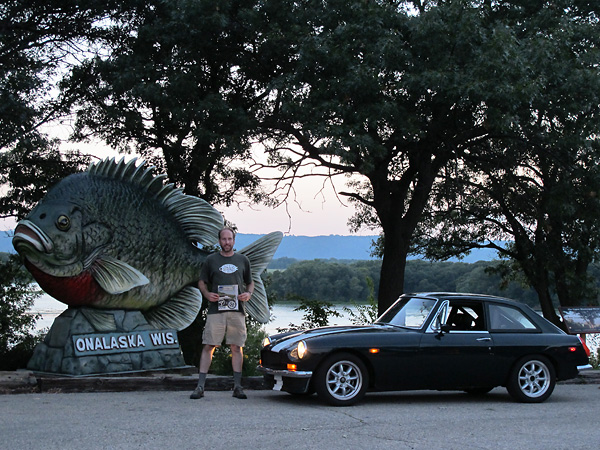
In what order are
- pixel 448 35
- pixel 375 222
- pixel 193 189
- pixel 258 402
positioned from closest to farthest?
pixel 258 402
pixel 448 35
pixel 193 189
pixel 375 222

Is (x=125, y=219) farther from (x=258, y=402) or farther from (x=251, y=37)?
(x=251, y=37)

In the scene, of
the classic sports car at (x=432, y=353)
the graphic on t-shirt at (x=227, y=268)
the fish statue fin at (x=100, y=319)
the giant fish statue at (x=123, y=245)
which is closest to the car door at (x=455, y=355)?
the classic sports car at (x=432, y=353)

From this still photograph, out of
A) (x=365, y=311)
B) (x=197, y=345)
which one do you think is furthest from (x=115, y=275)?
(x=365, y=311)

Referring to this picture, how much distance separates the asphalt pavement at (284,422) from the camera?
6.42 m

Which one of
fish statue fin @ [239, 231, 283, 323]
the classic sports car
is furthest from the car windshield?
fish statue fin @ [239, 231, 283, 323]

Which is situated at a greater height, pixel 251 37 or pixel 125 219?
pixel 251 37

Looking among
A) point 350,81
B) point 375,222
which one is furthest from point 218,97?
point 375,222

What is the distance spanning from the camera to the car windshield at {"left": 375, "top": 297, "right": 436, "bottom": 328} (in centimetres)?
930

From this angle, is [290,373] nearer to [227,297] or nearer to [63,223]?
[227,297]

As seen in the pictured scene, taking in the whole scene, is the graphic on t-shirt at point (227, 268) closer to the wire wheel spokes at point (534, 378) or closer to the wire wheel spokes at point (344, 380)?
the wire wheel spokes at point (344, 380)

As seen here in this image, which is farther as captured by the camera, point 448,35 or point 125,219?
point 448,35

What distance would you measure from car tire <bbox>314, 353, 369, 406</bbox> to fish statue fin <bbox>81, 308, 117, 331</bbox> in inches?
140

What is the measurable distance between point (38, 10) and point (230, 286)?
9.41m

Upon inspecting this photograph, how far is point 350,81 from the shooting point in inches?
520
